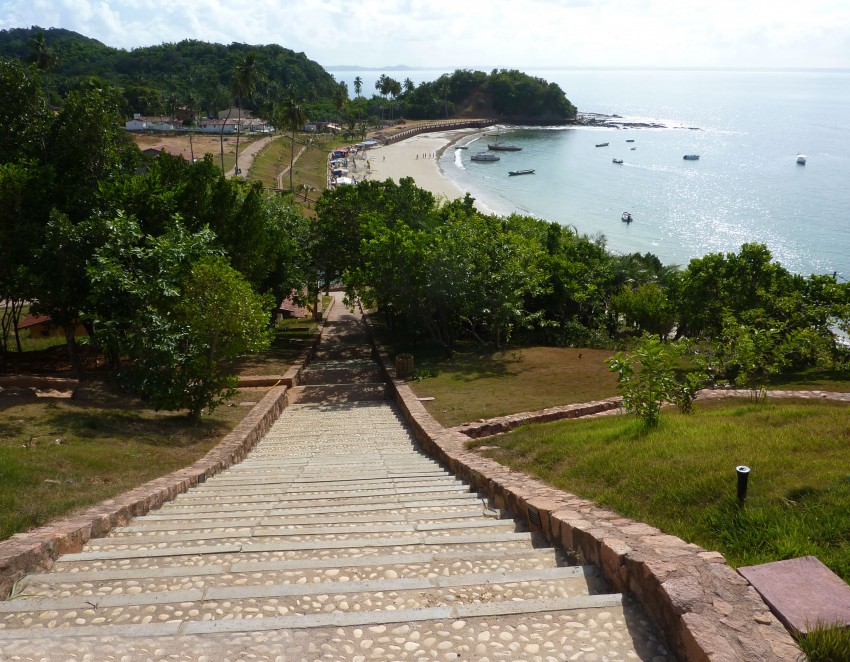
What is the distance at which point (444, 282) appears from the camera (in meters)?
19.9

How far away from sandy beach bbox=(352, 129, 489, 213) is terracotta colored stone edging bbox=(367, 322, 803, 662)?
55.2m

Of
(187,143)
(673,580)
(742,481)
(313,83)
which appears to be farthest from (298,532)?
(313,83)

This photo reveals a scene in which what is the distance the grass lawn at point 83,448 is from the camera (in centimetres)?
720

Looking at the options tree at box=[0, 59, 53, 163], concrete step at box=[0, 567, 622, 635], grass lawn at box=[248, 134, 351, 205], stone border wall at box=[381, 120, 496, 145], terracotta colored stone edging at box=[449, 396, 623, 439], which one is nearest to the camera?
concrete step at box=[0, 567, 622, 635]

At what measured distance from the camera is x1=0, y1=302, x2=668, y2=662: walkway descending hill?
3.82 metres

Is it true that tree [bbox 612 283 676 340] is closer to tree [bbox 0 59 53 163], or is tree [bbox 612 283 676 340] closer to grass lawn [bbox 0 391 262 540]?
grass lawn [bbox 0 391 262 540]

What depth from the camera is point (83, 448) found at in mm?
9875

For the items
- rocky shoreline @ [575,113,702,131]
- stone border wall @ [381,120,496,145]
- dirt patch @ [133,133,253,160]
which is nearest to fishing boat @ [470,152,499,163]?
stone border wall @ [381,120,496,145]

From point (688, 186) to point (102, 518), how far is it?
7822 centimetres

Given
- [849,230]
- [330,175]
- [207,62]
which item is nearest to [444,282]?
[849,230]

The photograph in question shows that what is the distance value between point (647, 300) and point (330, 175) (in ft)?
198

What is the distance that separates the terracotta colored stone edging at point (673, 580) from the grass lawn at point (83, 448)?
5.11 metres

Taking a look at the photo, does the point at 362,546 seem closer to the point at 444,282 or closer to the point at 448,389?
the point at 448,389

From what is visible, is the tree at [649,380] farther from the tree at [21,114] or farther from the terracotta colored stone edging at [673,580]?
the tree at [21,114]
